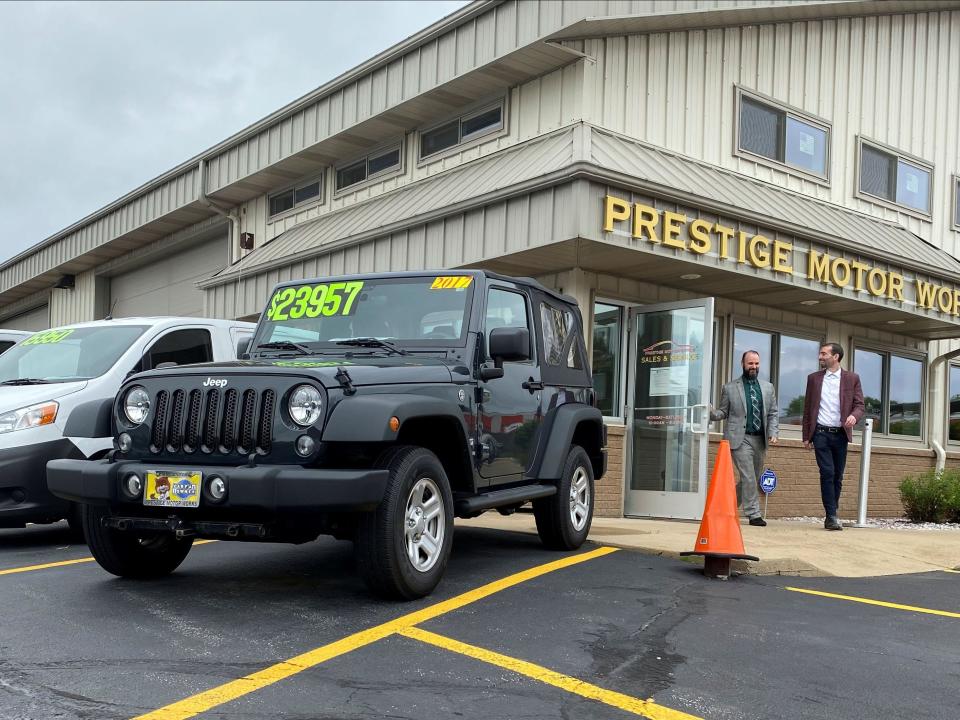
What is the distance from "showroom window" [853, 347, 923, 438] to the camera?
1495 cm

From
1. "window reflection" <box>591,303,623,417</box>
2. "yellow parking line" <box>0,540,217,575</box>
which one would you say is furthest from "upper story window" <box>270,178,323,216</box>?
"yellow parking line" <box>0,540,217,575</box>

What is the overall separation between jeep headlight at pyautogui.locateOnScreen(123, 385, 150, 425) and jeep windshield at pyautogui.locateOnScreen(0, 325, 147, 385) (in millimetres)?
2593

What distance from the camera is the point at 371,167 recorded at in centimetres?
1473

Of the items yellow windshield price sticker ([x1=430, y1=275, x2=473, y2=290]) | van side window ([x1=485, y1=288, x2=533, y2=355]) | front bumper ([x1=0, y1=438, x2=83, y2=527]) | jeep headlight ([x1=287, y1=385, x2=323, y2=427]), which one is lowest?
front bumper ([x1=0, y1=438, x2=83, y2=527])

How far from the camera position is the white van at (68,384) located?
273 inches

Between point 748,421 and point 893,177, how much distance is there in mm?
7089

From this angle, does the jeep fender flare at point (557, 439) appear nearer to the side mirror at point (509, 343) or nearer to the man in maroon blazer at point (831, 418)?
the side mirror at point (509, 343)

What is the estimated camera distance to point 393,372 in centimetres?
534

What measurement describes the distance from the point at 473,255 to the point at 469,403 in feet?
15.7

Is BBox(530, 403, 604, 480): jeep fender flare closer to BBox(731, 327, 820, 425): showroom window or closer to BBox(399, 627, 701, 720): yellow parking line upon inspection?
BBox(399, 627, 701, 720): yellow parking line

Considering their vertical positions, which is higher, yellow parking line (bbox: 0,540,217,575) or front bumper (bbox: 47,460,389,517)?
front bumper (bbox: 47,460,389,517)

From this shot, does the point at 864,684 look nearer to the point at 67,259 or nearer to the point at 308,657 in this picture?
the point at 308,657

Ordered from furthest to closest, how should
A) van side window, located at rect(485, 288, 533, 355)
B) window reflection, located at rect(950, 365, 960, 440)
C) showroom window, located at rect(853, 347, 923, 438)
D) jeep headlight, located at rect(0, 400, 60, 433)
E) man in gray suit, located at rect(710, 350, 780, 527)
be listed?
1. window reflection, located at rect(950, 365, 960, 440)
2. showroom window, located at rect(853, 347, 923, 438)
3. man in gray suit, located at rect(710, 350, 780, 527)
4. jeep headlight, located at rect(0, 400, 60, 433)
5. van side window, located at rect(485, 288, 533, 355)

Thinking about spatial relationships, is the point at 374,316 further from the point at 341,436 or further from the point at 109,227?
the point at 109,227
